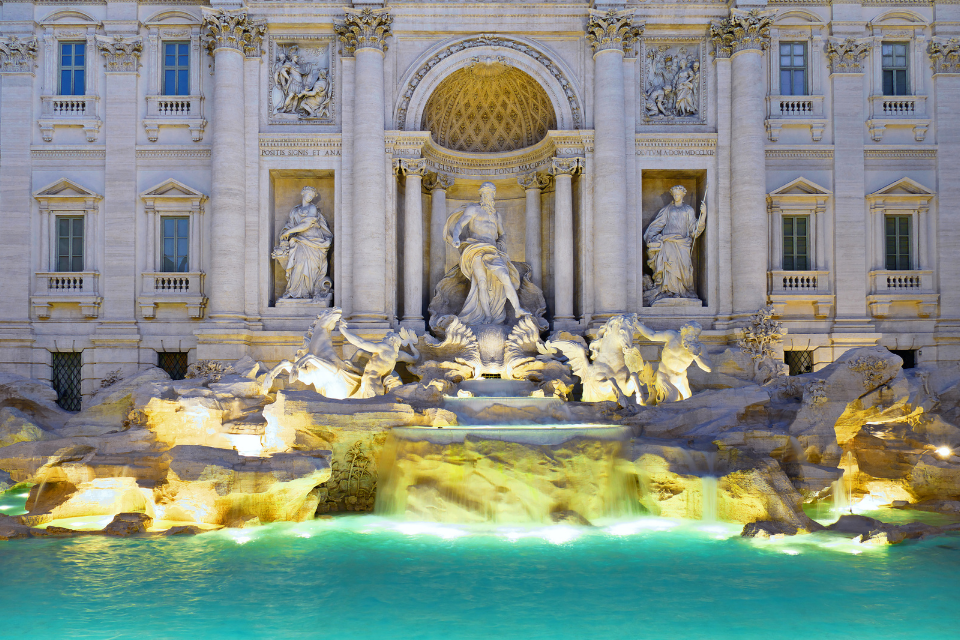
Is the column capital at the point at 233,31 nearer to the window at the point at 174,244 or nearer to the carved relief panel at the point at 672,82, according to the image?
the window at the point at 174,244

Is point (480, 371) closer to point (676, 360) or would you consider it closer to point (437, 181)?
point (676, 360)

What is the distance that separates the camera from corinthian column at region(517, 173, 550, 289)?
70.3 feet

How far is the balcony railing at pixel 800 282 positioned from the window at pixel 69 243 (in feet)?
63.7

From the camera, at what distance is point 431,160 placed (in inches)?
834

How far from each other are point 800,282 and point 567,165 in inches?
284

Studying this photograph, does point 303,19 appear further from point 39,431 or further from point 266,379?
point 39,431

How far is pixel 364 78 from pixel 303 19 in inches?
98.5

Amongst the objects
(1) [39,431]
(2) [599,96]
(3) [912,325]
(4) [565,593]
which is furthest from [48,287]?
(3) [912,325]

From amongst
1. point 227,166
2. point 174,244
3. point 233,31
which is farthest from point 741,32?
point 174,244

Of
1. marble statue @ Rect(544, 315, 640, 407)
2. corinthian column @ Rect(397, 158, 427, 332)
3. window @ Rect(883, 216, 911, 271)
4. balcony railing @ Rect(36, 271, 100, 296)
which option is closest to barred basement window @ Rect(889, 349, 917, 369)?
window @ Rect(883, 216, 911, 271)

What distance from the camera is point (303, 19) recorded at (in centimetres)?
2019

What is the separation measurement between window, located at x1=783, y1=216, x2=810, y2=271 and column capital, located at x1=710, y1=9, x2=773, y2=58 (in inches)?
189

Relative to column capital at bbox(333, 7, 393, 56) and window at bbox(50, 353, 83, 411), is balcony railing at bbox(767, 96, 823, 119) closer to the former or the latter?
column capital at bbox(333, 7, 393, 56)

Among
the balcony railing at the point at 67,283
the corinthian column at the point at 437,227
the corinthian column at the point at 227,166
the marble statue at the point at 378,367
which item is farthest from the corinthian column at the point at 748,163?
the balcony railing at the point at 67,283
